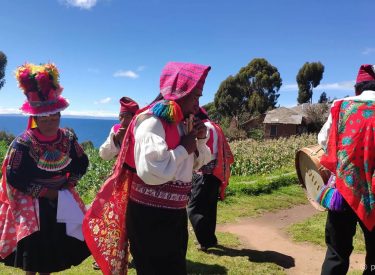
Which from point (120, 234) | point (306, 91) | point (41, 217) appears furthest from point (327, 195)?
point (306, 91)

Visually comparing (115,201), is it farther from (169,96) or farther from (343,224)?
(343,224)

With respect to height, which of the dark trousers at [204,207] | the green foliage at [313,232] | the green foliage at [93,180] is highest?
the dark trousers at [204,207]

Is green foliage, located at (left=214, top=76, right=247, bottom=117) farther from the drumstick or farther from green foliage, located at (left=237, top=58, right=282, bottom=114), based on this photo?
the drumstick

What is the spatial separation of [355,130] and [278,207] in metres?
5.34

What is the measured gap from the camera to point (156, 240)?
8.83 feet

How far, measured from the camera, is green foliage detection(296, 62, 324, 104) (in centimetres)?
4538

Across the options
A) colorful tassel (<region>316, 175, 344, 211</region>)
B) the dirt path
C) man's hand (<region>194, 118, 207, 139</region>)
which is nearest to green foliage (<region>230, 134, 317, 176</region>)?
the dirt path

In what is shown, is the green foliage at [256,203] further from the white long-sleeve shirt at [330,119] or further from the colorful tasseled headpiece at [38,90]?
the colorful tasseled headpiece at [38,90]

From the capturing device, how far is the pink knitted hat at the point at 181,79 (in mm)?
2666

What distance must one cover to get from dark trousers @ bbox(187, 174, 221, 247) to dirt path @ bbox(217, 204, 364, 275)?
79 cm

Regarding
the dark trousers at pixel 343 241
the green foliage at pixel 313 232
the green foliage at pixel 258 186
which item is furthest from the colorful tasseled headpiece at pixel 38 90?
the green foliage at pixel 258 186

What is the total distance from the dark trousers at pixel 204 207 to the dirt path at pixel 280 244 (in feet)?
2.59

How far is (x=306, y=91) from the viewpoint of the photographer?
4662 centimetres

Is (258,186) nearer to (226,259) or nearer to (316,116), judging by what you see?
(226,259)
